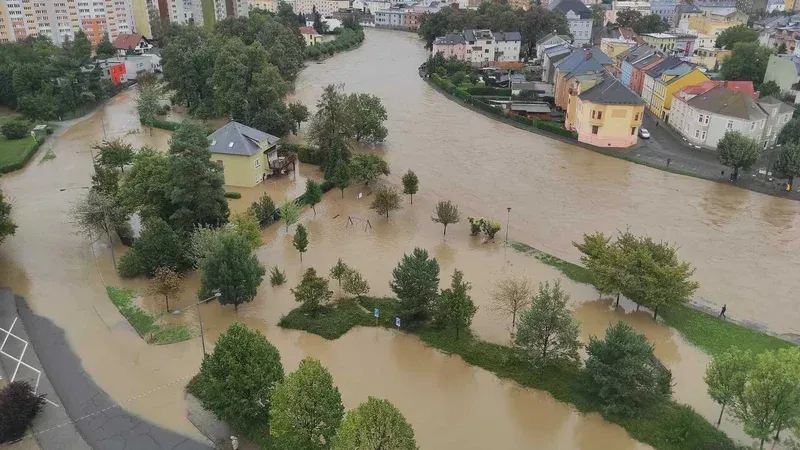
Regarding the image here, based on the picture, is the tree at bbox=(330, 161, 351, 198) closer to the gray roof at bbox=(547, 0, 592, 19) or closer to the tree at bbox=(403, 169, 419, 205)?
the tree at bbox=(403, 169, 419, 205)

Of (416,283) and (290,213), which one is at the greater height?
(416,283)

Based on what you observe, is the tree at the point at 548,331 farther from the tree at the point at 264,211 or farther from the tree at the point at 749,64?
the tree at the point at 749,64

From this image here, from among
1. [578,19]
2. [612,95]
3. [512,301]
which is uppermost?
[578,19]

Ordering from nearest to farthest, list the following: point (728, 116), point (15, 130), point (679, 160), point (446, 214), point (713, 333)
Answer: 1. point (713, 333)
2. point (446, 214)
3. point (679, 160)
4. point (728, 116)
5. point (15, 130)

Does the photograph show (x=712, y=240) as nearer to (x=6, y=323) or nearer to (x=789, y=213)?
(x=789, y=213)

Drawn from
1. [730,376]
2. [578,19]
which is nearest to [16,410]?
[730,376]

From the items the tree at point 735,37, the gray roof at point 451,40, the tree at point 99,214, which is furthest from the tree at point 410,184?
the tree at point 735,37

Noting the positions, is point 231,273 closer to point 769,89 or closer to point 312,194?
point 312,194
